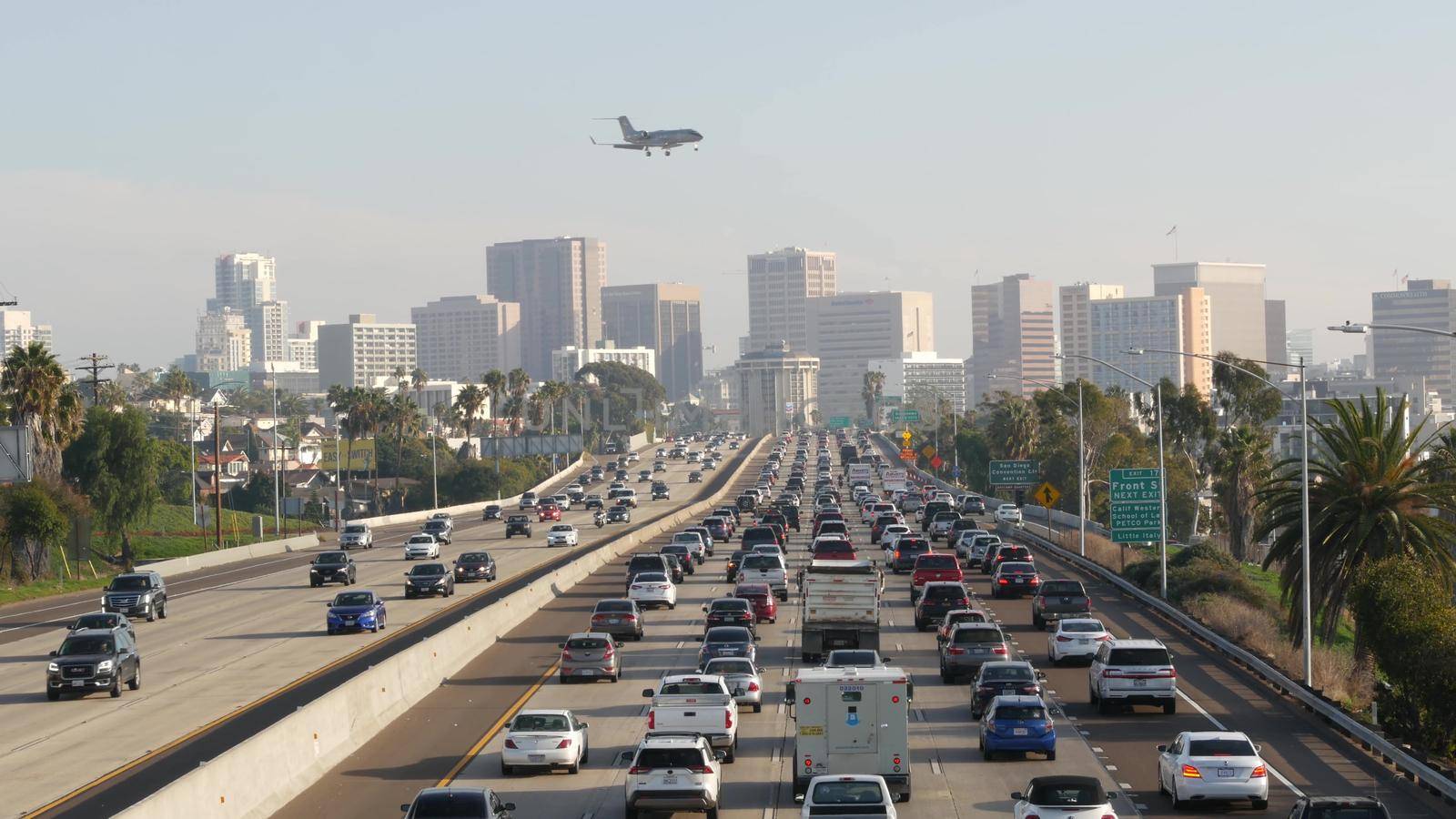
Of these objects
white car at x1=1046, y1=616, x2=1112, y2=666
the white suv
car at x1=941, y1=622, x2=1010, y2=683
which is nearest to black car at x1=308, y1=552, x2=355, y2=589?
white car at x1=1046, y1=616, x2=1112, y2=666

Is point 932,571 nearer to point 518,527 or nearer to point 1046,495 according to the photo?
point 1046,495

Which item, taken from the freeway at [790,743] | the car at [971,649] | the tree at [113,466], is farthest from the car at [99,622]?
the tree at [113,466]

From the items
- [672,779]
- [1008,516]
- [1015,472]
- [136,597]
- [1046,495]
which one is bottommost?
[1008,516]

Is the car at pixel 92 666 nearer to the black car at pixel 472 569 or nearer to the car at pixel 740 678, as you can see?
the car at pixel 740 678

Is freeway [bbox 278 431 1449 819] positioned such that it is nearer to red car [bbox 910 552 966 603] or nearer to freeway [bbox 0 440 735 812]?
freeway [bbox 0 440 735 812]

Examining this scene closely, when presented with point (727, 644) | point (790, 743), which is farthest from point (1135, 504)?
point (790, 743)

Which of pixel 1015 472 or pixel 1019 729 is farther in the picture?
pixel 1015 472
